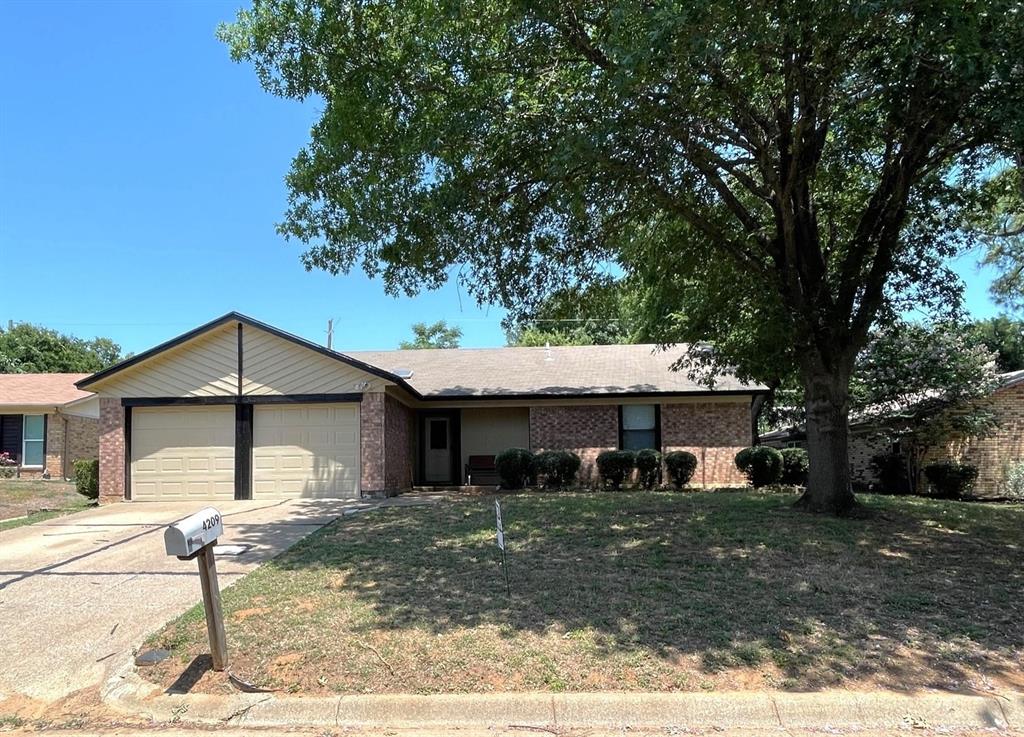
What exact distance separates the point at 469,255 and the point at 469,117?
2.42 meters

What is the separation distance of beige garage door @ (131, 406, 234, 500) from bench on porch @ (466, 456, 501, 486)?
640 cm

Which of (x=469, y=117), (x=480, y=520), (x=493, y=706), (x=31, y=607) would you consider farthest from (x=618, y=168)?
(x=31, y=607)

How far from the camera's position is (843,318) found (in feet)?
32.9

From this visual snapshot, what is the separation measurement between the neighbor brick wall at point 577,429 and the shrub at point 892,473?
265 inches

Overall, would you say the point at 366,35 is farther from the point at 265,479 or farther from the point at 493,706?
the point at 265,479

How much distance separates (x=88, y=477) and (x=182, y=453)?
102 inches

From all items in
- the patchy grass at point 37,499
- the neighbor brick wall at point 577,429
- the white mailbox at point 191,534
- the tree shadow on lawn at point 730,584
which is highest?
the neighbor brick wall at point 577,429

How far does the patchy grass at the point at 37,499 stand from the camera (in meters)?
14.2

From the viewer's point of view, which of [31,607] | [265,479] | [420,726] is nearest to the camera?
[420,726]

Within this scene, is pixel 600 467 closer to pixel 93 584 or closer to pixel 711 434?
pixel 711 434

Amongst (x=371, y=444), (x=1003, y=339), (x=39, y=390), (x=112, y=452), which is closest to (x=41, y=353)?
(x=39, y=390)

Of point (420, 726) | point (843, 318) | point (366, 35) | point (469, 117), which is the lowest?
point (420, 726)

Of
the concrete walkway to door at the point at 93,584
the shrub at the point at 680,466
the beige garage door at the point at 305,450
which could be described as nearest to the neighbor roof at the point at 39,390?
the beige garage door at the point at 305,450

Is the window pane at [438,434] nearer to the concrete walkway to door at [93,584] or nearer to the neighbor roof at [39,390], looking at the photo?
the concrete walkway to door at [93,584]
